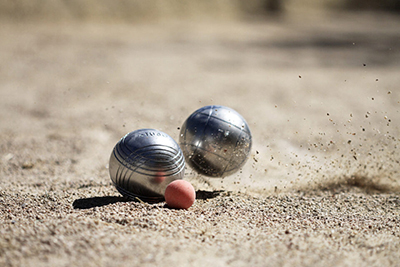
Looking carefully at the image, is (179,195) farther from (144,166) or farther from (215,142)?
(215,142)

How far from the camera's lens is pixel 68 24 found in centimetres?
2759

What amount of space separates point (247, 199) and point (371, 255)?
2.59 m

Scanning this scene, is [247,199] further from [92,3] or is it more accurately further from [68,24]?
[92,3]

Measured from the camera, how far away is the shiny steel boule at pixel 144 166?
21.6ft

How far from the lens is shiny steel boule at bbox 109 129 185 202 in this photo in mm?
6590

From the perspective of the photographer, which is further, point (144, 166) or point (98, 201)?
point (98, 201)

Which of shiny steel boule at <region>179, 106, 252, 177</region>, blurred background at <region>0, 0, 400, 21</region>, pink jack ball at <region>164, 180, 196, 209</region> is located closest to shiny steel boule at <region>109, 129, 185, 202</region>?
pink jack ball at <region>164, 180, 196, 209</region>

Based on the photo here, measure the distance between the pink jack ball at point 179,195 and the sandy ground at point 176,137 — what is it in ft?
0.67

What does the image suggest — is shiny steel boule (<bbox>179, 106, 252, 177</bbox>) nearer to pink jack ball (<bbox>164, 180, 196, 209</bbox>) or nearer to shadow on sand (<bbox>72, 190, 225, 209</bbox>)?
shadow on sand (<bbox>72, 190, 225, 209</bbox>)

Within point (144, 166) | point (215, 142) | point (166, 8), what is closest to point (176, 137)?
point (215, 142)

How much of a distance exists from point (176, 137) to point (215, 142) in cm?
349

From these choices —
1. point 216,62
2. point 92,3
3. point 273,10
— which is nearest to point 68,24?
point 92,3

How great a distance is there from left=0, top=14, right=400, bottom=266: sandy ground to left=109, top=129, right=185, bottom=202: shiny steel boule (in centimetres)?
46

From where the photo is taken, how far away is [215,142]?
24.1 feet
